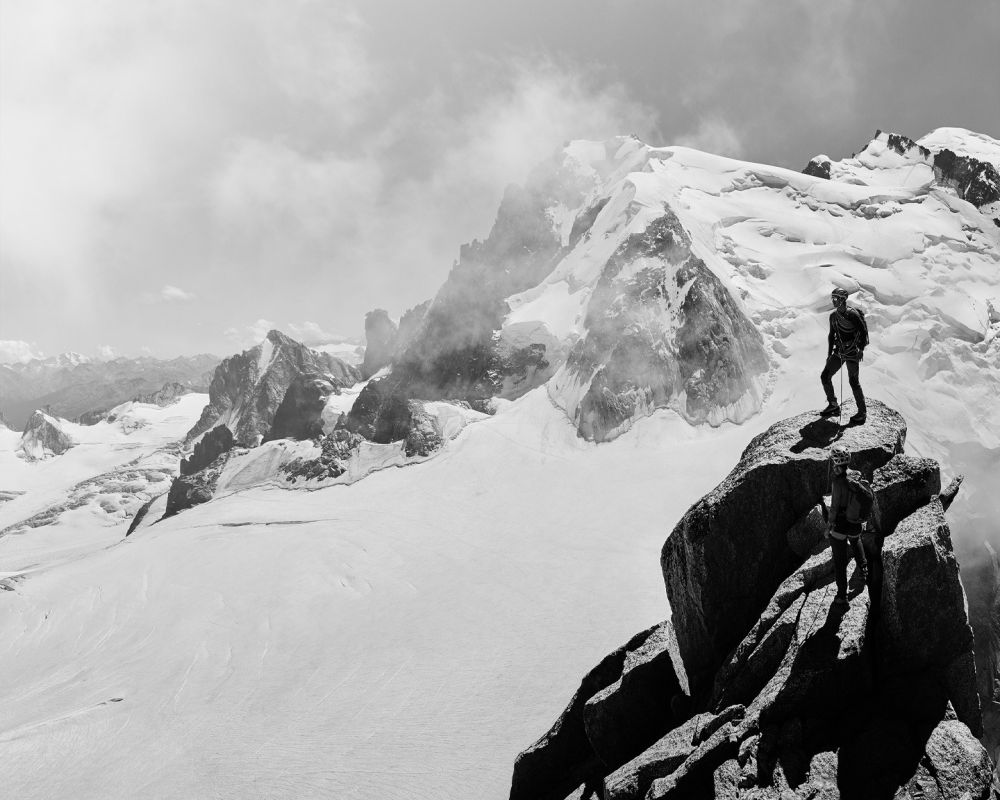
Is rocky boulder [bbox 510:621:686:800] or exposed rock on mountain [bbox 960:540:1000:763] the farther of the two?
exposed rock on mountain [bbox 960:540:1000:763]

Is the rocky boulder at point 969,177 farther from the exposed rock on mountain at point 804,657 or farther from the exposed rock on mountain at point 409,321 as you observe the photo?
the exposed rock on mountain at point 804,657

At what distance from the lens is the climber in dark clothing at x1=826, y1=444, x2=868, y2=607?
11938mm

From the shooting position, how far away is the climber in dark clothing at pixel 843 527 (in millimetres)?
11938

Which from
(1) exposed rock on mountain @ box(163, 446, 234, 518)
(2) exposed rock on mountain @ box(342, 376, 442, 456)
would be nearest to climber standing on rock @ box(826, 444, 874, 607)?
(2) exposed rock on mountain @ box(342, 376, 442, 456)

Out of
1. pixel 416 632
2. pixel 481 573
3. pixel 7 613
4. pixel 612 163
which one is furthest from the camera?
pixel 612 163

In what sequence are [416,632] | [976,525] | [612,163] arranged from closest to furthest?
[416,632] < [976,525] < [612,163]

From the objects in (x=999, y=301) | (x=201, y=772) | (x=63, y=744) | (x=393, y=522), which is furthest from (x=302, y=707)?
(x=999, y=301)

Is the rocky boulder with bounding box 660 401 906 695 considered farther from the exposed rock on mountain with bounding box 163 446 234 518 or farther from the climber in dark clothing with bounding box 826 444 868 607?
the exposed rock on mountain with bounding box 163 446 234 518

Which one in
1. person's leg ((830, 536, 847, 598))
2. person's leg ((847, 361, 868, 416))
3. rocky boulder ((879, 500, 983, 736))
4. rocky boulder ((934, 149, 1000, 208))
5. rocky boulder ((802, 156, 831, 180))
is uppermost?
rocky boulder ((802, 156, 831, 180))

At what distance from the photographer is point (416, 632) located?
148ft

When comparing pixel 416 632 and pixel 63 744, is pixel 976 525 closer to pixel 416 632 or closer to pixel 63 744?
pixel 416 632

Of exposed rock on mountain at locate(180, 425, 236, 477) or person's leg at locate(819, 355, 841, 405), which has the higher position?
exposed rock on mountain at locate(180, 425, 236, 477)

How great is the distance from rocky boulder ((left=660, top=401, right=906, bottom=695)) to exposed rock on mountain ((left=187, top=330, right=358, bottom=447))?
154m

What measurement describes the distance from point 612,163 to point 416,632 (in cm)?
10882
